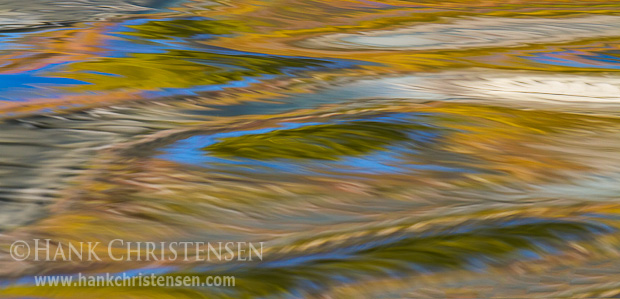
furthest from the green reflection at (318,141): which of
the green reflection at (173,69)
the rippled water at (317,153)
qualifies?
the green reflection at (173,69)

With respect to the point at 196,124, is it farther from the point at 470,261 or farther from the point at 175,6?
the point at 175,6

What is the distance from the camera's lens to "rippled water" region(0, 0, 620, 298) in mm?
1024

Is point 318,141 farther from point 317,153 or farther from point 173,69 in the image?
point 173,69

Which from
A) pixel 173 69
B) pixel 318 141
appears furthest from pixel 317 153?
pixel 173 69

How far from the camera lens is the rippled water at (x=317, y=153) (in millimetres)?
1024

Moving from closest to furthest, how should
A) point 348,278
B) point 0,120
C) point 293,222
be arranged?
point 348,278 < point 293,222 < point 0,120

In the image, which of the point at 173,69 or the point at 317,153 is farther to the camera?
the point at 173,69

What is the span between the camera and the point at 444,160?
1.41 meters

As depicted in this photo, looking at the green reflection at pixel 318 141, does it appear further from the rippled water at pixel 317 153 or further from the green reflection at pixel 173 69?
the green reflection at pixel 173 69

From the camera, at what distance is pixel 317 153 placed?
143 centimetres

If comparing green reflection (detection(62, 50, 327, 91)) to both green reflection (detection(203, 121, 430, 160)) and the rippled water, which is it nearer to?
the rippled water

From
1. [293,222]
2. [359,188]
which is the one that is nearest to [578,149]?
[359,188]

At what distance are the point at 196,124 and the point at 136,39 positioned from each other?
68 centimetres

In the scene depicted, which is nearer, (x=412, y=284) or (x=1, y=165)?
(x=412, y=284)
